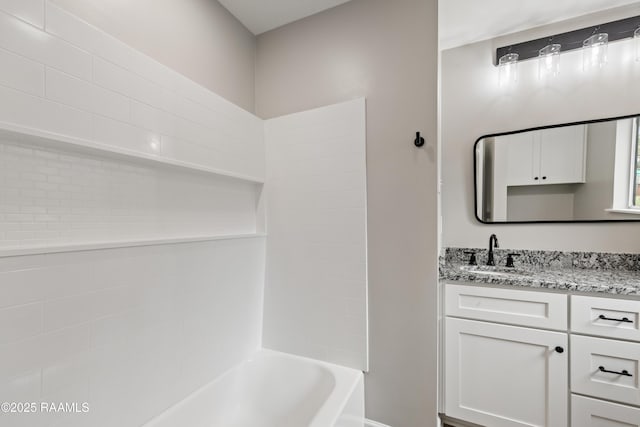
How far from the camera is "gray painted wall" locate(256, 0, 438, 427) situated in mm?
1410

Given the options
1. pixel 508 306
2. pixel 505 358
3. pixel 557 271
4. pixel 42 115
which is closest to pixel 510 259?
pixel 557 271

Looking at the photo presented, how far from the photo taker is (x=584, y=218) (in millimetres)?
1764

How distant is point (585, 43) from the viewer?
1748 mm

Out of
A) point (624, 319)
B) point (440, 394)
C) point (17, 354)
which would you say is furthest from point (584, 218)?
point (17, 354)

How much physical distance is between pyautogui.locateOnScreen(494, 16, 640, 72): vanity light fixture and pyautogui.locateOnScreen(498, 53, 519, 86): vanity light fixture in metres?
0.02

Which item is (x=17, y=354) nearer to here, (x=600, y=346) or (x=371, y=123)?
(x=371, y=123)

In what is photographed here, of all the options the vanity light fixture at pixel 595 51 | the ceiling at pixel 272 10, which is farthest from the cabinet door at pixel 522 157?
the ceiling at pixel 272 10

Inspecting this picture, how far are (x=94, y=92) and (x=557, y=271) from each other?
258cm

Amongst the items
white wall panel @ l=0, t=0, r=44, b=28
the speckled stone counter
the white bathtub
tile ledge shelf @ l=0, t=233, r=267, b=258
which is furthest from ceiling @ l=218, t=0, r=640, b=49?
the white bathtub

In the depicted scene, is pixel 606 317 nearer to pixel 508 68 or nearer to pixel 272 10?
pixel 508 68

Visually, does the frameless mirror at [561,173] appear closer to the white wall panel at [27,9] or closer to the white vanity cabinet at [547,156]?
the white vanity cabinet at [547,156]

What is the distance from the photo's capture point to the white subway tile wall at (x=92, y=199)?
83 centimetres

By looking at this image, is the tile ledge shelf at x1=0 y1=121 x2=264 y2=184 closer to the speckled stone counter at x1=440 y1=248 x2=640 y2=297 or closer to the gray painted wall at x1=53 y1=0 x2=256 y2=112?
the gray painted wall at x1=53 y1=0 x2=256 y2=112

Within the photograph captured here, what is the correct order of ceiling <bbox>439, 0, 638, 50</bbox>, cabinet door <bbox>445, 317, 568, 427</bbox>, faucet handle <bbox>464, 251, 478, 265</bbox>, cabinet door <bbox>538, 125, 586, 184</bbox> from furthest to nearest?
1. faucet handle <bbox>464, 251, 478, 265</bbox>
2. cabinet door <bbox>538, 125, 586, 184</bbox>
3. ceiling <bbox>439, 0, 638, 50</bbox>
4. cabinet door <bbox>445, 317, 568, 427</bbox>
